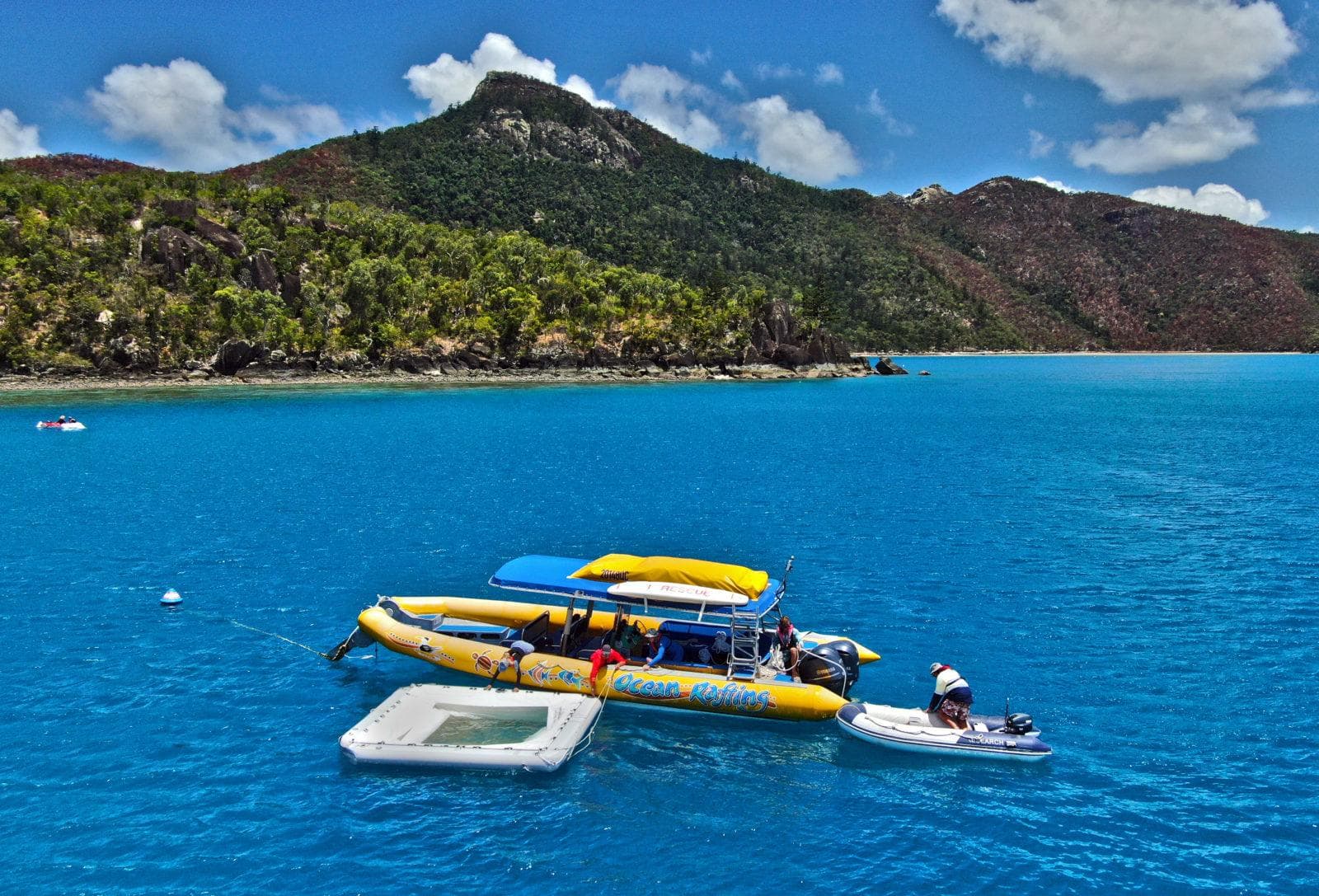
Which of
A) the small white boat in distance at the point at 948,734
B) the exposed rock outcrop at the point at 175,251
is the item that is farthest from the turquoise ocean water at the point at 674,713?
the exposed rock outcrop at the point at 175,251

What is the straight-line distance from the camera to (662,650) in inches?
803

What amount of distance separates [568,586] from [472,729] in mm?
4114

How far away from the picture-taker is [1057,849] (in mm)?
14102

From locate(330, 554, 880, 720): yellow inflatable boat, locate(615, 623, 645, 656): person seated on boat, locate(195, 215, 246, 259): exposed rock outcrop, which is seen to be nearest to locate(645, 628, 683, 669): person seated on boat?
locate(330, 554, 880, 720): yellow inflatable boat

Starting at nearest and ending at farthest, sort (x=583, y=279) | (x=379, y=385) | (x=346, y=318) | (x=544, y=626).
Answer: (x=544, y=626)
(x=379, y=385)
(x=346, y=318)
(x=583, y=279)

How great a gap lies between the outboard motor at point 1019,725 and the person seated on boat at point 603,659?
895 centimetres

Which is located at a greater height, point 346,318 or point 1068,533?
point 346,318

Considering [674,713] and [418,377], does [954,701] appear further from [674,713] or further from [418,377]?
[418,377]

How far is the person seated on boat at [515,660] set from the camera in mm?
20203

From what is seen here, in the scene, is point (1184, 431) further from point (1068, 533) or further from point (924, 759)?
point (924, 759)

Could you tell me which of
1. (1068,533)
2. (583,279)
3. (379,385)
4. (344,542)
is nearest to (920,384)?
(583,279)

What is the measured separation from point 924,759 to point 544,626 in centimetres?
1028

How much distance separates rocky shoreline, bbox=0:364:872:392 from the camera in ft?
345

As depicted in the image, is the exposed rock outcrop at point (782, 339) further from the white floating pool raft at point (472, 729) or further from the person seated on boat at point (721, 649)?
the white floating pool raft at point (472, 729)
